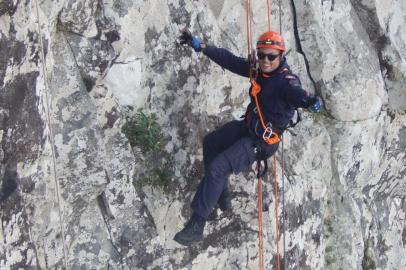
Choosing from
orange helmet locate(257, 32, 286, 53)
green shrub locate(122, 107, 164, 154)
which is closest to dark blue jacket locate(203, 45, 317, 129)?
orange helmet locate(257, 32, 286, 53)

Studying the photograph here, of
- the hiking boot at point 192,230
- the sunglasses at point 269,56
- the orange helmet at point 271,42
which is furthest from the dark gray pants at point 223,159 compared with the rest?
the orange helmet at point 271,42

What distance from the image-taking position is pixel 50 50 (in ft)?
25.6

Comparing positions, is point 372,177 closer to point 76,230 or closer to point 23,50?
point 76,230

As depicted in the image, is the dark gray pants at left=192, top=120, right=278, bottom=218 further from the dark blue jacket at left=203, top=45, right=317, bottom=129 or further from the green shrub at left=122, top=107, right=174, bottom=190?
the green shrub at left=122, top=107, right=174, bottom=190

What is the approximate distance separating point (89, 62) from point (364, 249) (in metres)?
7.43

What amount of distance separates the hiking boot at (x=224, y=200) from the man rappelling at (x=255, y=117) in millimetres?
876

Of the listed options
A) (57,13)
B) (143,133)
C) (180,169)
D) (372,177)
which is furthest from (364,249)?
(57,13)

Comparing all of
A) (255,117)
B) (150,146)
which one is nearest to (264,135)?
(255,117)

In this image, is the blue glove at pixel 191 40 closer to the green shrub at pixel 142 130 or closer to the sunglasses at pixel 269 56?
the sunglasses at pixel 269 56

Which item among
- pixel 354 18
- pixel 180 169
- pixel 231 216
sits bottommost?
pixel 231 216

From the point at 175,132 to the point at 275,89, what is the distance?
6.50ft

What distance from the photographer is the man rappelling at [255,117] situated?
26.6 ft

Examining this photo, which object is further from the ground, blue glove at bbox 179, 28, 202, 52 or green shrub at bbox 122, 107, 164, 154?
blue glove at bbox 179, 28, 202, 52

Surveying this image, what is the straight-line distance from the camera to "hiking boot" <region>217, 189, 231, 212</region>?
31.1 feet
